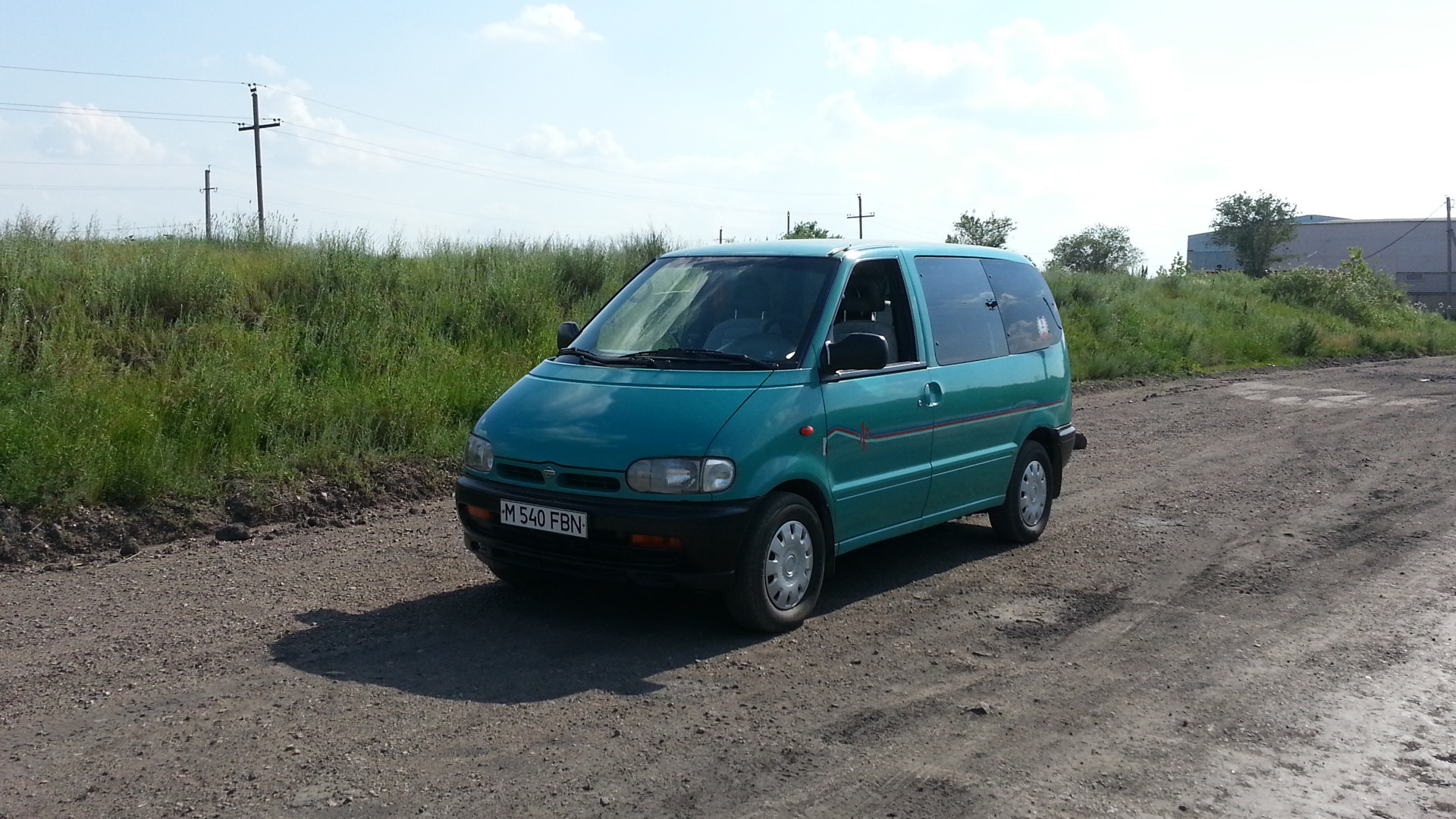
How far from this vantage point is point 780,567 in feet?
19.7

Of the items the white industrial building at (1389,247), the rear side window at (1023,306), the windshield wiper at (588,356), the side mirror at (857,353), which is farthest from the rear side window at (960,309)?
the white industrial building at (1389,247)

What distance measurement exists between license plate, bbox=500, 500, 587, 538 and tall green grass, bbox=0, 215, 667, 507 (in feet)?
11.8

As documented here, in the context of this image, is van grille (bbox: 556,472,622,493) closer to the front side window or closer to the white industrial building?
the front side window

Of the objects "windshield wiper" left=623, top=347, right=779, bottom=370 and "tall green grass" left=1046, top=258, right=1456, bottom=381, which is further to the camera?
"tall green grass" left=1046, top=258, right=1456, bottom=381

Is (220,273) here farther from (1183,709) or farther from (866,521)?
(1183,709)

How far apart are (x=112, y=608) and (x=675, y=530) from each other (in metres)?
3.05

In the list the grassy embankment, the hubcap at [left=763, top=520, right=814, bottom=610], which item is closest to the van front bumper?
the hubcap at [left=763, top=520, right=814, bottom=610]

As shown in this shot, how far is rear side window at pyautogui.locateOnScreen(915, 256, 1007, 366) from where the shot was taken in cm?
735

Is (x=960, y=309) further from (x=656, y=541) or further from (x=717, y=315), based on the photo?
(x=656, y=541)

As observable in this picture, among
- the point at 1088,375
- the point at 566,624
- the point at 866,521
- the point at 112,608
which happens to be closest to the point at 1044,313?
the point at 866,521

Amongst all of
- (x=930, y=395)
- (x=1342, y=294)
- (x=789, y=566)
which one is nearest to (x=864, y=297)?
(x=930, y=395)

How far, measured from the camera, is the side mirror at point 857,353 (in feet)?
20.6

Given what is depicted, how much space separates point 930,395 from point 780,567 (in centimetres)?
160

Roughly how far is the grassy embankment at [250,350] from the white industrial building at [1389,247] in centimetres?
8181
